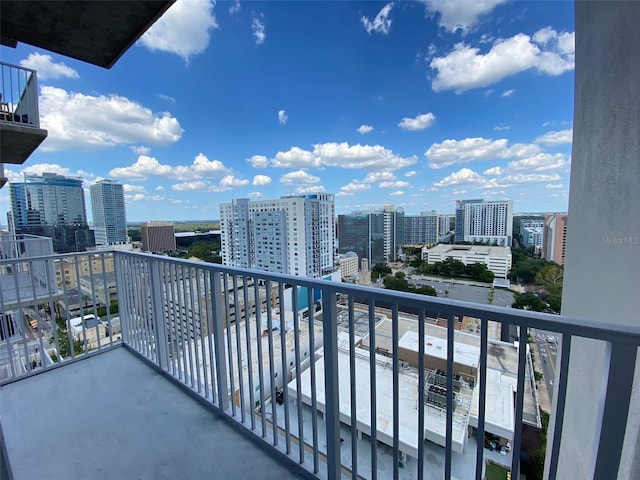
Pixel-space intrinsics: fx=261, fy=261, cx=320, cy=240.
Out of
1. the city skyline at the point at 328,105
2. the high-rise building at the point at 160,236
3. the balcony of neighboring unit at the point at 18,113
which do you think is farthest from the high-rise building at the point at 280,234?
the balcony of neighboring unit at the point at 18,113

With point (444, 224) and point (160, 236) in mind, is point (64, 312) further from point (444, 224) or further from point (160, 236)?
point (444, 224)

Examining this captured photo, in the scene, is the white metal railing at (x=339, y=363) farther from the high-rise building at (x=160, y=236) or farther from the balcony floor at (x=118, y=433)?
the high-rise building at (x=160, y=236)

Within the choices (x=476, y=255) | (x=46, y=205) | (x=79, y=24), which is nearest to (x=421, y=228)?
(x=476, y=255)

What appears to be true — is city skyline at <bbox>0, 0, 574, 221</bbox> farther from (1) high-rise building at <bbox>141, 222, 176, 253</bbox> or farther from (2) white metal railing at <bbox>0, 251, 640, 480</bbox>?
(2) white metal railing at <bbox>0, 251, 640, 480</bbox>

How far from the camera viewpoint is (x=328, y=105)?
479 inches

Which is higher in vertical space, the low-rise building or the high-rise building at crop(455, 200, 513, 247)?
the high-rise building at crop(455, 200, 513, 247)

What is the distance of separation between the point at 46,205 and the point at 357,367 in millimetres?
9380

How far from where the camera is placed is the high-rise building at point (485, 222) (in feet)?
18.1

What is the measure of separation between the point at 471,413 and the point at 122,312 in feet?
10.8

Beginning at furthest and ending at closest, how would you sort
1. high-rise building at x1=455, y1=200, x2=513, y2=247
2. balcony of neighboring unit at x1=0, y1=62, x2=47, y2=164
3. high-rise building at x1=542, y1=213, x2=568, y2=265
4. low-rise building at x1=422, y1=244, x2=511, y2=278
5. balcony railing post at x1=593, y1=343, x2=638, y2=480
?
high-rise building at x1=455, y1=200, x2=513, y2=247 < low-rise building at x1=422, y1=244, x2=511, y2=278 < balcony of neighboring unit at x1=0, y1=62, x2=47, y2=164 < high-rise building at x1=542, y1=213, x2=568, y2=265 < balcony railing post at x1=593, y1=343, x2=638, y2=480

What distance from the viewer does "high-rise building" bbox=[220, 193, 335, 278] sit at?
794 cm

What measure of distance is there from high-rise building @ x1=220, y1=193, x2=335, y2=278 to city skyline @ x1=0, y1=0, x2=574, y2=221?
118cm

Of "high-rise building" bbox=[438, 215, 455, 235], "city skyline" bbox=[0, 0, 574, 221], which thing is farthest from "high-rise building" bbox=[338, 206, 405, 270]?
"high-rise building" bbox=[438, 215, 455, 235]

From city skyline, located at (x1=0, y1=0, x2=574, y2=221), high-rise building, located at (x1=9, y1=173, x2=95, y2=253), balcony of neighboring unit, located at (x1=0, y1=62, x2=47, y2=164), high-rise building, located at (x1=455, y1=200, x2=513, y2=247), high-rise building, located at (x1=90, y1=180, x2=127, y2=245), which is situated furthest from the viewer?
high-rise building, located at (x1=90, y1=180, x2=127, y2=245)
